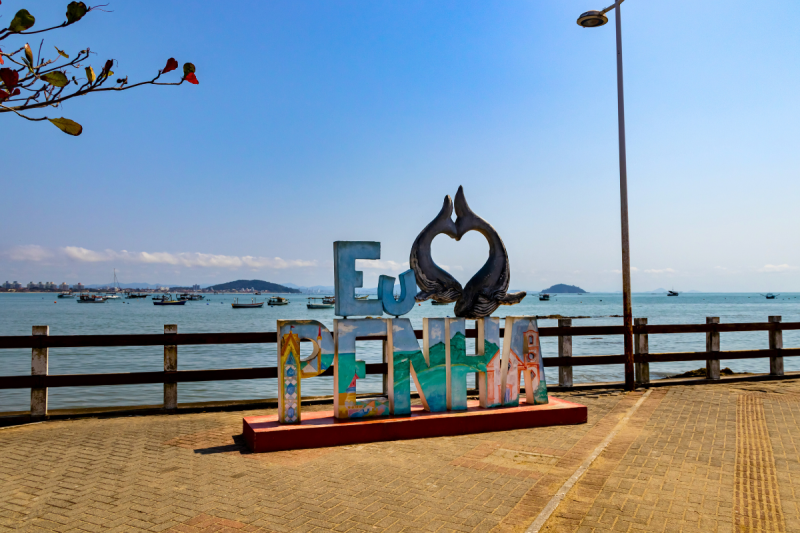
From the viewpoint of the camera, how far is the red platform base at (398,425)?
7.04 metres

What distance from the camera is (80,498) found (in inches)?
205

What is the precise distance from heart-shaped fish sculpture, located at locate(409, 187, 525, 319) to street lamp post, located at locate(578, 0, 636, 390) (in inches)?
144

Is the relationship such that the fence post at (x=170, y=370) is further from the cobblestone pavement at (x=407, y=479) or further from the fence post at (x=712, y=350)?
the fence post at (x=712, y=350)

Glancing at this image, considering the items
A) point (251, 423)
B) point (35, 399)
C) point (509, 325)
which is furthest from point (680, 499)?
point (35, 399)

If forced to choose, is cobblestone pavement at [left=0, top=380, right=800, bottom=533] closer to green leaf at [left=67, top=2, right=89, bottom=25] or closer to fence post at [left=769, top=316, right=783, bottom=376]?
green leaf at [left=67, top=2, right=89, bottom=25]

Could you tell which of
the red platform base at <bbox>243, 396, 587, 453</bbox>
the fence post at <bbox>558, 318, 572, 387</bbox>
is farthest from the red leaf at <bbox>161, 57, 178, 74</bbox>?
the fence post at <bbox>558, 318, 572, 387</bbox>

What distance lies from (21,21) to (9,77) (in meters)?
0.18

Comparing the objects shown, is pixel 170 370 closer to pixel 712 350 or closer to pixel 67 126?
pixel 67 126

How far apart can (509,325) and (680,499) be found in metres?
4.12

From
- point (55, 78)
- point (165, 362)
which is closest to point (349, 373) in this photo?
point (165, 362)

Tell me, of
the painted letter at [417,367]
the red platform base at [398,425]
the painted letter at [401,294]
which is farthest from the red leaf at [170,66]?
the painted letter at [417,367]

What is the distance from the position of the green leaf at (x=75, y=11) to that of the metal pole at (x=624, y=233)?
11.4 m

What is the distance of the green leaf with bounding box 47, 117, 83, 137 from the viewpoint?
1911 mm

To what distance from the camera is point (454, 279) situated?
29.6 ft
